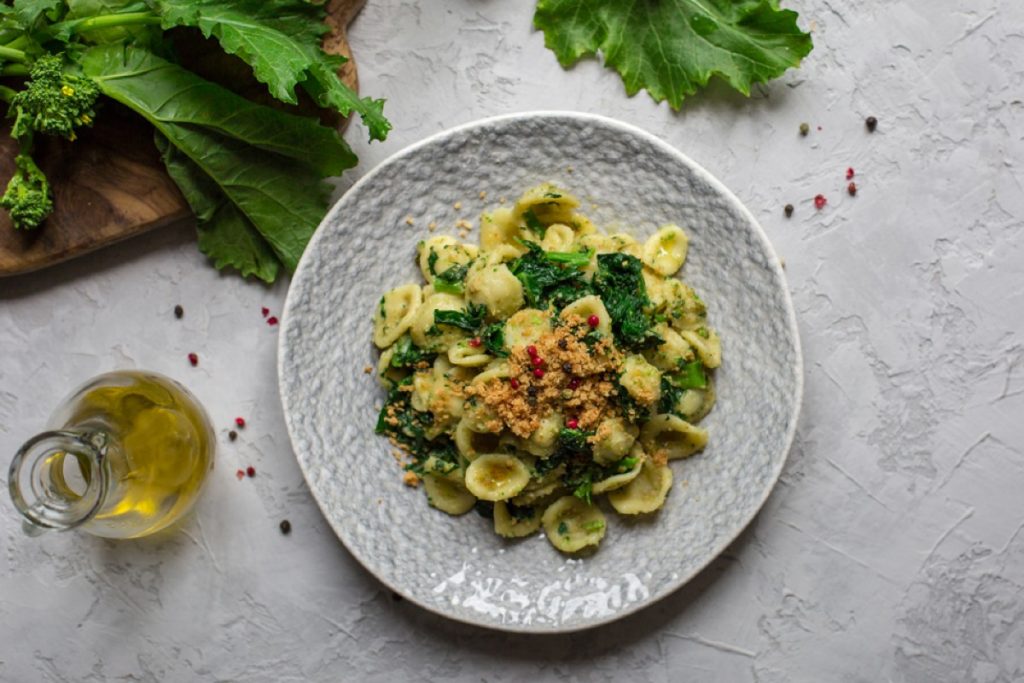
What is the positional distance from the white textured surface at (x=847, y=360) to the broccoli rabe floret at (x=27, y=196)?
720 mm

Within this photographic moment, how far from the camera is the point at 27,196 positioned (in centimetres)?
332

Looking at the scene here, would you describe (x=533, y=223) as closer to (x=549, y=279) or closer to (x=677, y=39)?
(x=549, y=279)

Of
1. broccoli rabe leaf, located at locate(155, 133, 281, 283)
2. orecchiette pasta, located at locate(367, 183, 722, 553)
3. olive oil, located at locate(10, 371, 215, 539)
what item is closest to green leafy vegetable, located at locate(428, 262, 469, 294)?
orecchiette pasta, located at locate(367, 183, 722, 553)

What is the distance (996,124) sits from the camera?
3.56 metres

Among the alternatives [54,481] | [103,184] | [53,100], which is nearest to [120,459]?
[54,481]

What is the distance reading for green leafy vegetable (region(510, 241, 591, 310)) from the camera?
10.8 ft

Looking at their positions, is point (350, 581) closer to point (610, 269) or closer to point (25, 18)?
point (610, 269)

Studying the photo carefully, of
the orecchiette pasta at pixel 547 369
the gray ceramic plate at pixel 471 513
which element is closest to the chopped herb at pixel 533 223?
the orecchiette pasta at pixel 547 369

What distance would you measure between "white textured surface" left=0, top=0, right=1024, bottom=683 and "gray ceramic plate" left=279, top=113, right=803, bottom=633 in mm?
274

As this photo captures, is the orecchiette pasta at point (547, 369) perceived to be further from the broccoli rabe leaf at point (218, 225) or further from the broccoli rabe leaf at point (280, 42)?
the broccoli rabe leaf at point (280, 42)

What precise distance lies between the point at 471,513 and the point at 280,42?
6.17 feet

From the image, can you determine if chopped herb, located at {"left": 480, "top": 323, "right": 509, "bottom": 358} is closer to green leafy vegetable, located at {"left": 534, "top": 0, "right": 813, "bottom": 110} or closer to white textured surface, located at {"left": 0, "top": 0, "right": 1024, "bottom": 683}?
white textured surface, located at {"left": 0, "top": 0, "right": 1024, "bottom": 683}

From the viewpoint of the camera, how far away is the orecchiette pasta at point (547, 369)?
3096mm

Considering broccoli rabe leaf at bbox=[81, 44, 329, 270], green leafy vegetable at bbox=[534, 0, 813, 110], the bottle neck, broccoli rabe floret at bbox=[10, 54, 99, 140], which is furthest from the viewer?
green leafy vegetable at bbox=[534, 0, 813, 110]
